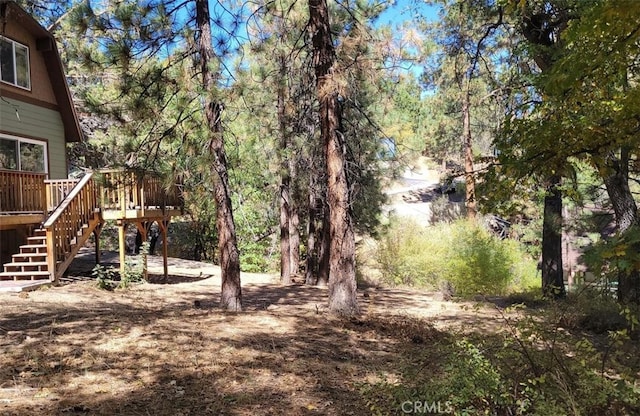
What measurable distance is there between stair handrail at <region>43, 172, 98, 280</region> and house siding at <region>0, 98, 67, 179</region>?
2.10 m

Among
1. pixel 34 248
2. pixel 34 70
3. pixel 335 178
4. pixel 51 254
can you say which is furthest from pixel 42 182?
pixel 335 178

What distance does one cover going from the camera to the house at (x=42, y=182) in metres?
9.82

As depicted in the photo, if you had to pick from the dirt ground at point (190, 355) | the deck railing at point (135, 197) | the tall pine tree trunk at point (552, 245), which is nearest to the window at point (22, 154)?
the deck railing at point (135, 197)

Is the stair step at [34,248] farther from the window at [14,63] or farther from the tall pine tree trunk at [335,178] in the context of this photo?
the tall pine tree trunk at [335,178]

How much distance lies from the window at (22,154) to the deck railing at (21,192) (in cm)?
107

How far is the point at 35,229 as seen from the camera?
10961 millimetres

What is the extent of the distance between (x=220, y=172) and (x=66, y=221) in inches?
188

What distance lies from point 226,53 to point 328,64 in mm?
1940

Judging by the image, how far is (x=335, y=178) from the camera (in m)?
7.71

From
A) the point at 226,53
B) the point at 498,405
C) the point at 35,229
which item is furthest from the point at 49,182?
the point at 498,405

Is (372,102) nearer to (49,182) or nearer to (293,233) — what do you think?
(293,233)

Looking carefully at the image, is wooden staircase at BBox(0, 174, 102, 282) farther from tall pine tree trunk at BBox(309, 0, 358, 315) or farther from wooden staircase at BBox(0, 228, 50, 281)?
tall pine tree trunk at BBox(309, 0, 358, 315)

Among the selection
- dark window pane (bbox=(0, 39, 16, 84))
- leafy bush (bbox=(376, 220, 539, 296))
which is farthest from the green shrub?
dark window pane (bbox=(0, 39, 16, 84))

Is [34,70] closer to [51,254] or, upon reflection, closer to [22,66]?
[22,66]
